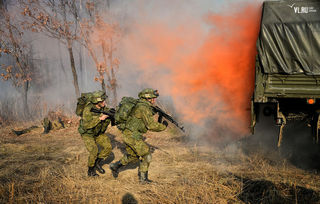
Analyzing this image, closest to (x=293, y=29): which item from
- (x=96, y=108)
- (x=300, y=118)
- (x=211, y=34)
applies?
(x=300, y=118)

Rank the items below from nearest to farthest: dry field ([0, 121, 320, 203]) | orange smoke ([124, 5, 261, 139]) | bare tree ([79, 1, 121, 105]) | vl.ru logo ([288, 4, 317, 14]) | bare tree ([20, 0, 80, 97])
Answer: dry field ([0, 121, 320, 203])
vl.ru logo ([288, 4, 317, 14])
orange smoke ([124, 5, 261, 139])
bare tree ([20, 0, 80, 97])
bare tree ([79, 1, 121, 105])

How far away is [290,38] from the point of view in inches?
192

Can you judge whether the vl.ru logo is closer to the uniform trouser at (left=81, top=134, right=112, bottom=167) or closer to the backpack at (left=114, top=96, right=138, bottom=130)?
the backpack at (left=114, top=96, right=138, bottom=130)

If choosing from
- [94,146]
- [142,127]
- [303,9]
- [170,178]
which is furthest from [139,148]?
[303,9]

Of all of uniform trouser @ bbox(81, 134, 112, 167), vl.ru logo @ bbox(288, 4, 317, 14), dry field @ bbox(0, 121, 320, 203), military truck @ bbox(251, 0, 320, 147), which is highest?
vl.ru logo @ bbox(288, 4, 317, 14)

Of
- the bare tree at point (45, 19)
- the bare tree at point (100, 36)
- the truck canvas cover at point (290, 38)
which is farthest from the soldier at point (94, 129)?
the bare tree at point (45, 19)

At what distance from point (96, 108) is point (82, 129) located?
566mm

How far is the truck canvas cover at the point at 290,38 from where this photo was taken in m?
4.71

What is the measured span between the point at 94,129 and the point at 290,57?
421 centimetres

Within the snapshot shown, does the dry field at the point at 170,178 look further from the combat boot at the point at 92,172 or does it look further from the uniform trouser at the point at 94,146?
the uniform trouser at the point at 94,146

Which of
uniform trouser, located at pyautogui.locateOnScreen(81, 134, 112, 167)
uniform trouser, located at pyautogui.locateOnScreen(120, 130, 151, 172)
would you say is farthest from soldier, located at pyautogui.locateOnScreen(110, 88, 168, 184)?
uniform trouser, located at pyautogui.locateOnScreen(81, 134, 112, 167)

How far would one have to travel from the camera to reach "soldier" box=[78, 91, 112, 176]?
5.41m

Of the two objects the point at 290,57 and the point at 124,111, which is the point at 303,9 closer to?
the point at 290,57

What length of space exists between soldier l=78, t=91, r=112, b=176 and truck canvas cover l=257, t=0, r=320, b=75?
134 inches
